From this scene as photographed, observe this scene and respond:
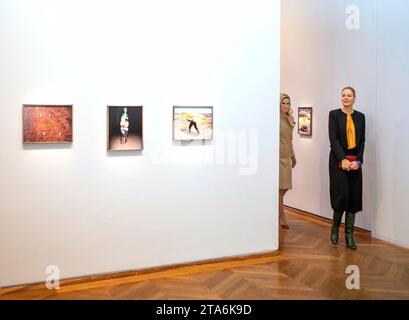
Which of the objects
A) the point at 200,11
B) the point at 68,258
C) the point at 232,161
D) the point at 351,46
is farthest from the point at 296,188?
the point at 68,258

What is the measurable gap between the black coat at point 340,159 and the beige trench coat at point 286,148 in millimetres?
781

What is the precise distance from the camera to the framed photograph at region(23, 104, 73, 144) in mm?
4258

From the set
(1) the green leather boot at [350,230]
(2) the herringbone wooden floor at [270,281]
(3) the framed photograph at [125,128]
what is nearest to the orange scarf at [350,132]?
(1) the green leather boot at [350,230]

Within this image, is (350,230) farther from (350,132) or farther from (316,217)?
(316,217)

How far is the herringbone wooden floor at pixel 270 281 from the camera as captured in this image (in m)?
4.23

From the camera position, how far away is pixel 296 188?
7.90 m

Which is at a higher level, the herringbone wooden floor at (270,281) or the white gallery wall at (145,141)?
the white gallery wall at (145,141)

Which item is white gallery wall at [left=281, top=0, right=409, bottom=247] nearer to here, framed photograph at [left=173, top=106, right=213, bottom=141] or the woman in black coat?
the woman in black coat

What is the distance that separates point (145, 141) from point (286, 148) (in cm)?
241

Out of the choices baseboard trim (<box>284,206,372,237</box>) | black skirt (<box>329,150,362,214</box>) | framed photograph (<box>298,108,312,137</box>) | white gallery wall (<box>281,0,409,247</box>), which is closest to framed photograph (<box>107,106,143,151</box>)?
black skirt (<box>329,150,362,214</box>)

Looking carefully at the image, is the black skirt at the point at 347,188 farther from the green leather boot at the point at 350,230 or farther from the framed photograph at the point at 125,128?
the framed photograph at the point at 125,128

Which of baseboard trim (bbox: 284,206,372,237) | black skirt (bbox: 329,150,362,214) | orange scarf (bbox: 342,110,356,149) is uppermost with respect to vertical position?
orange scarf (bbox: 342,110,356,149)

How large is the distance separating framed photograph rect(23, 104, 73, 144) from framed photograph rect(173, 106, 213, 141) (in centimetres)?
108

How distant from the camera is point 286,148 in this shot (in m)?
6.46
